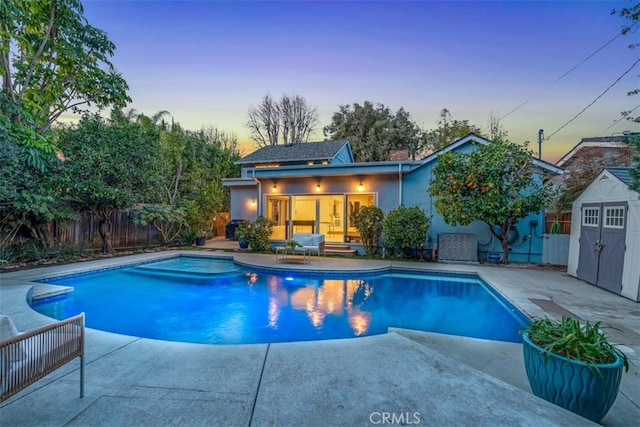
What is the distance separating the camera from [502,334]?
4812 millimetres

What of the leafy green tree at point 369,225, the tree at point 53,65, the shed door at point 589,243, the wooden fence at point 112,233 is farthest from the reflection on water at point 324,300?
the wooden fence at point 112,233

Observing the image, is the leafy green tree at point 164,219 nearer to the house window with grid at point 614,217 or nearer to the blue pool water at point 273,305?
the blue pool water at point 273,305

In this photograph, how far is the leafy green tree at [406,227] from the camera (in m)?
9.62

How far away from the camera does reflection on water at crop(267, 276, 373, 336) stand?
18.2 ft

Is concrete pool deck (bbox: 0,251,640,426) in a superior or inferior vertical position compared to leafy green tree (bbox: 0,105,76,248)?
inferior

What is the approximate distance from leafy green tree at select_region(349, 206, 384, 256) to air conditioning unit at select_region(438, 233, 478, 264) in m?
2.16

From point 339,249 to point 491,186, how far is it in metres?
5.59

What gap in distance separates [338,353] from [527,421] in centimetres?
171

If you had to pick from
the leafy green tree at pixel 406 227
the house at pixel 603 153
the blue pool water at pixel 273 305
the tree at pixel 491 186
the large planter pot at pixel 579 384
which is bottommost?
the blue pool water at pixel 273 305

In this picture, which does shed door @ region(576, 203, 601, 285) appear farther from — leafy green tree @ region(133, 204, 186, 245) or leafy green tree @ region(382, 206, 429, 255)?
leafy green tree @ region(133, 204, 186, 245)

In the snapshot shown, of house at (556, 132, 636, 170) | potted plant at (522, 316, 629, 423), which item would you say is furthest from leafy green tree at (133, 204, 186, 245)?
house at (556, 132, 636, 170)

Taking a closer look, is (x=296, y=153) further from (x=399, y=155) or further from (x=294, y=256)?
(x=294, y=256)

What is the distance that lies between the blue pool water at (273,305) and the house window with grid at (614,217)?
2887 mm

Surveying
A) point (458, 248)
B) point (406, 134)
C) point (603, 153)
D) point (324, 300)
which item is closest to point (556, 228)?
point (458, 248)
